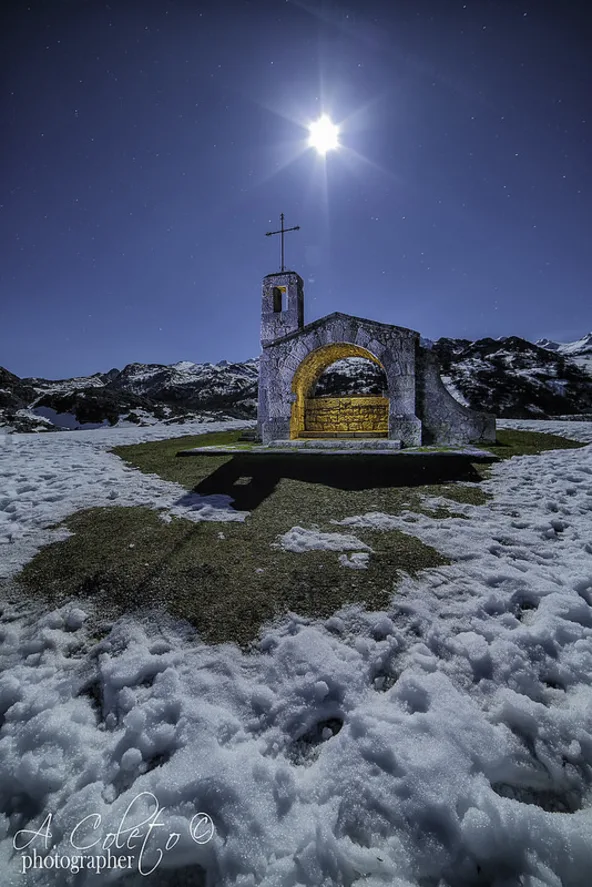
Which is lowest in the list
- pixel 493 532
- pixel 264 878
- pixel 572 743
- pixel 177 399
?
pixel 264 878

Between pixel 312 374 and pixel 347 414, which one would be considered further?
pixel 347 414

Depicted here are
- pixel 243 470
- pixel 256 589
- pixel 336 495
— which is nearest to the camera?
pixel 256 589

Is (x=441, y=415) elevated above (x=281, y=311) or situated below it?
below

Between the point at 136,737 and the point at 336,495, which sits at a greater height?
the point at 336,495

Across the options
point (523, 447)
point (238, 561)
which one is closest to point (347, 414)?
point (523, 447)

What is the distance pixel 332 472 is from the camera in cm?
751

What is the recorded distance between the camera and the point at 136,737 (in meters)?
1.74

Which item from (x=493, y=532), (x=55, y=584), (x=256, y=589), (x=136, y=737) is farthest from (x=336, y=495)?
(x=136, y=737)

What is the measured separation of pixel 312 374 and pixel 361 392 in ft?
87.7

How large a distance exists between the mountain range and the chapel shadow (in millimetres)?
10426

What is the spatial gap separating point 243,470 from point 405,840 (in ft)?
22.1

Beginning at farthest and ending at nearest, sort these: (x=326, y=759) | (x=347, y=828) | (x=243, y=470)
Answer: (x=243, y=470), (x=326, y=759), (x=347, y=828)

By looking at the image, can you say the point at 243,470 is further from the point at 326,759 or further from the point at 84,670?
the point at 326,759

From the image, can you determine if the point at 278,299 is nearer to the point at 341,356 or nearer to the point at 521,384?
the point at 341,356
